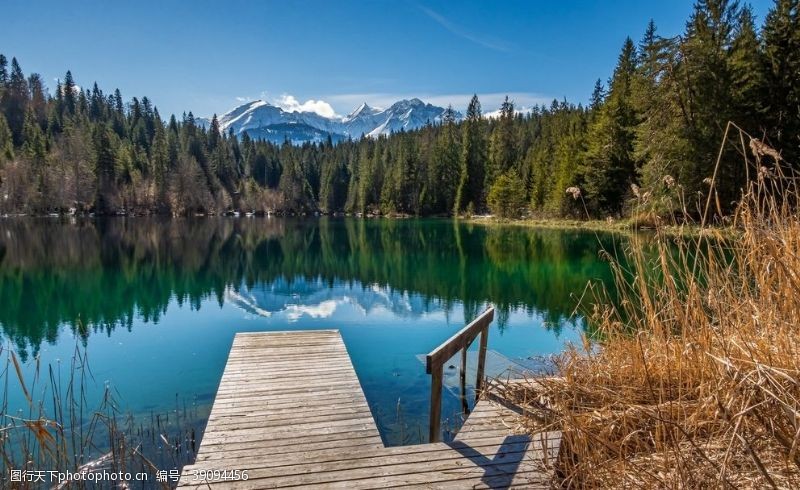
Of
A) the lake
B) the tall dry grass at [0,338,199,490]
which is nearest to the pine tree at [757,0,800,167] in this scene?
the lake

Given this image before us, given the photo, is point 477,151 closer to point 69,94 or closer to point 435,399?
point 435,399

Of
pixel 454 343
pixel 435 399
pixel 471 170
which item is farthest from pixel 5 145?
pixel 435 399

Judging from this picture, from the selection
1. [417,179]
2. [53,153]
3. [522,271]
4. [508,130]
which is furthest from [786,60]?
[53,153]

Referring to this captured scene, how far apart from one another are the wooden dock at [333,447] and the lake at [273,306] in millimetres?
1396

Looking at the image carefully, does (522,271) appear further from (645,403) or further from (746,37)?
(746,37)

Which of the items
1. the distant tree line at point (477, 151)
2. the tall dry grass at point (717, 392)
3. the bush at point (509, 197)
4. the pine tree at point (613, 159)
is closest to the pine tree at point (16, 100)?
the distant tree line at point (477, 151)

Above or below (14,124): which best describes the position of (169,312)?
below

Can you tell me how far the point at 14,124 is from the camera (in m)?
82.0

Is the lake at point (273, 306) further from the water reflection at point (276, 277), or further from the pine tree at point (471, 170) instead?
the pine tree at point (471, 170)

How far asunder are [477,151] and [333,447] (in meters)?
61.1

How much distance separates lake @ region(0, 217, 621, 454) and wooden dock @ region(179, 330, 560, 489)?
140 centimetres

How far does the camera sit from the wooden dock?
10.7 feet

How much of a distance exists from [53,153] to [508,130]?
59.2m

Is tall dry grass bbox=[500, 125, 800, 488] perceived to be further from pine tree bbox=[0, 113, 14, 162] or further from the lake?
pine tree bbox=[0, 113, 14, 162]
